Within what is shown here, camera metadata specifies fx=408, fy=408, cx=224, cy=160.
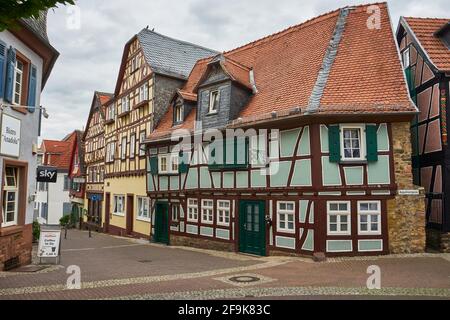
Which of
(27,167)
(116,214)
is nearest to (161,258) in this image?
(27,167)

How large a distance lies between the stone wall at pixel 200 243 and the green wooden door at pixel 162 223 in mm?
743

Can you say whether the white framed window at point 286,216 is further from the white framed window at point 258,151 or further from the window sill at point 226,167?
the window sill at point 226,167

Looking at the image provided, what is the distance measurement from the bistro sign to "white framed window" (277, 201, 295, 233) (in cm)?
837

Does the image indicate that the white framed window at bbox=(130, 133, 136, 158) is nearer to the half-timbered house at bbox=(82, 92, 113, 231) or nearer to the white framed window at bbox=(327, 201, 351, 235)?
the half-timbered house at bbox=(82, 92, 113, 231)

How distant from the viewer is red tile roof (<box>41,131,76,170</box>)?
140 feet

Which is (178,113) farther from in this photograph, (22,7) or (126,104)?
(22,7)

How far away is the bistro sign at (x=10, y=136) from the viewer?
1038cm

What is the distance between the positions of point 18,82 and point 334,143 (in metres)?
9.76

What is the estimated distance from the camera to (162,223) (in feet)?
67.0

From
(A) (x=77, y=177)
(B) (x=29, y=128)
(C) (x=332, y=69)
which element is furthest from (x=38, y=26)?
(A) (x=77, y=177)

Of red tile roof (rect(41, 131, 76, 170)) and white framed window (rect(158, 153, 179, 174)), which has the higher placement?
red tile roof (rect(41, 131, 76, 170))

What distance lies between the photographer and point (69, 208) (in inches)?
1667

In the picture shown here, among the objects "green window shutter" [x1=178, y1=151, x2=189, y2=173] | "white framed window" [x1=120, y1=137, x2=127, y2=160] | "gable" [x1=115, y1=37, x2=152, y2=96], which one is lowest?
"green window shutter" [x1=178, y1=151, x2=189, y2=173]

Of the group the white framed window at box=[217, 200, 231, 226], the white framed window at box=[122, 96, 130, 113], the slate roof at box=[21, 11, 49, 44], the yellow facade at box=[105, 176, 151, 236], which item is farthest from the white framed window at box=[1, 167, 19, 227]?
the white framed window at box=[122, 96, 130, 113]
